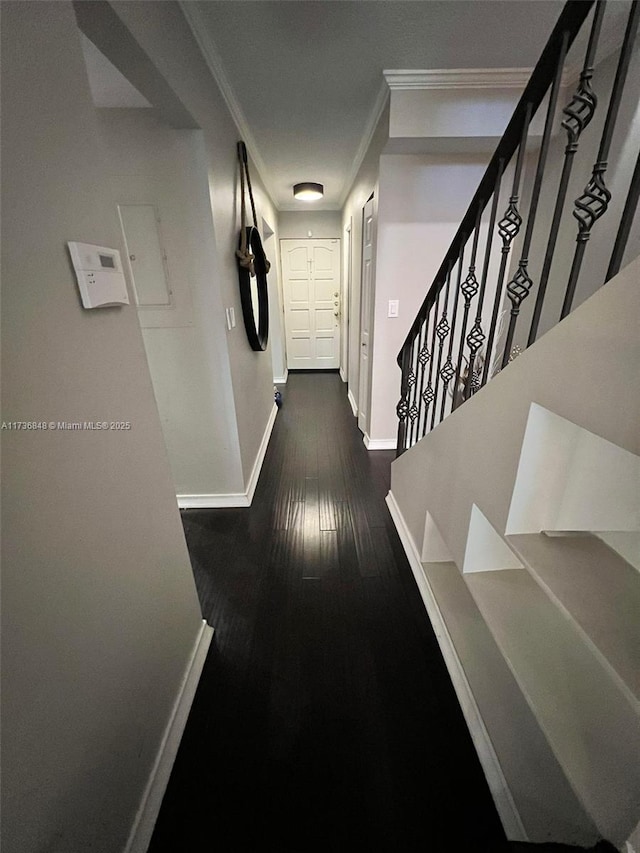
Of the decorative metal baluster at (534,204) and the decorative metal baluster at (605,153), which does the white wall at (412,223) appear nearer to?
the decorative metal baluster at (534,204)

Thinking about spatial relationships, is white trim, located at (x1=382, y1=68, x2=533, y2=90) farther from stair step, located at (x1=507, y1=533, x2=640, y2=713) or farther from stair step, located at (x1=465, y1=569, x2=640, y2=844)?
stair step, located at (x1=465, y1=569, x2=640, y2=844)

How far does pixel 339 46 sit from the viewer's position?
5.07 ft

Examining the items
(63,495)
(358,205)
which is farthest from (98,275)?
(358,205)

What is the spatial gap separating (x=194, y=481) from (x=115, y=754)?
150 cm

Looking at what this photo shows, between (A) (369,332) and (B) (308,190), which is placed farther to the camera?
(B) (308,190)

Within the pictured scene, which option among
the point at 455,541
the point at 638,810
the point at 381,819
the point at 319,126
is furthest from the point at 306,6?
the point at 381,819

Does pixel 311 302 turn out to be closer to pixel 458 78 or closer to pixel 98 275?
pixel 458 78

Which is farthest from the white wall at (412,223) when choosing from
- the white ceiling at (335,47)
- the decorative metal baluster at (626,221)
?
the decorative metal baluster at (626,221)

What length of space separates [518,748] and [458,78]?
3.01m

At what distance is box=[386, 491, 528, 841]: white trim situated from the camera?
0.90 metres

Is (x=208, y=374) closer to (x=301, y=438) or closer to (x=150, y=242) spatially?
(x=150, y=242)

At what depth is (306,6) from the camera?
4.35ft

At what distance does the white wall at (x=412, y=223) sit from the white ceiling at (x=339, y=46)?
1.41ft

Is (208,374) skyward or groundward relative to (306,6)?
groundward
